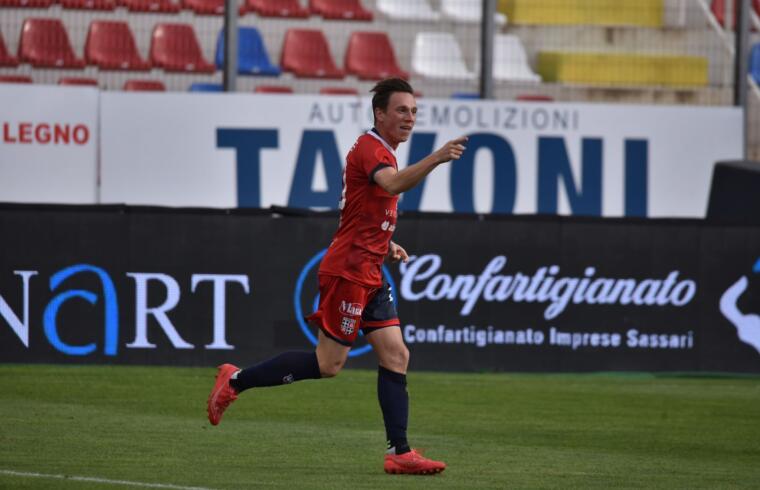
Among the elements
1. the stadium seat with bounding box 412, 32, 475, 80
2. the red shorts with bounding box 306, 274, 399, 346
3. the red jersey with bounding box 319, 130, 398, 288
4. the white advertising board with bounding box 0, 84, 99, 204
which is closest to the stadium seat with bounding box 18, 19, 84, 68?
the white advertising board with bounding box 0, 84, 99, 204

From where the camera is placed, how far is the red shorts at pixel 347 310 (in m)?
7.63

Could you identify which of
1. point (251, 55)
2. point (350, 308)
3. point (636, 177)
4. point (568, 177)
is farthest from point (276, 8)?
point (350, 308)

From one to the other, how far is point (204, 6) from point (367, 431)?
10.0 m

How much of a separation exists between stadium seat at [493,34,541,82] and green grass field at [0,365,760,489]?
241 inches

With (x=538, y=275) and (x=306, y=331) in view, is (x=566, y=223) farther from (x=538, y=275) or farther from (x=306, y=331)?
(x=306, y=331)

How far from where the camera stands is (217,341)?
13078 mm

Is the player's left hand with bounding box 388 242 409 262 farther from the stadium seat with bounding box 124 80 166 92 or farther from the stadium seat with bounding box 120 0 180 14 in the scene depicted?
the stadium seat with bounding box 120 0 180 14

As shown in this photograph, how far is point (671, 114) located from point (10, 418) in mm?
9098

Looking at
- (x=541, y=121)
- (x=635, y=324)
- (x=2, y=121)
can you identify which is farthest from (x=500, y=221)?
(x=2, y=121)

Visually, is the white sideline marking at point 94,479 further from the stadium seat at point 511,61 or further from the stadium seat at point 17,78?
the stadium seat at point 511,61

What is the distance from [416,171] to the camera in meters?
7.02

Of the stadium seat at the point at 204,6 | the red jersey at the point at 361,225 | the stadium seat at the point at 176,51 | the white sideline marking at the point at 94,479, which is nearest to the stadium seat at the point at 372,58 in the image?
the stadium seat at the point at 204,6

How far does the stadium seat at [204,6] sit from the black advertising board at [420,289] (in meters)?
5.54

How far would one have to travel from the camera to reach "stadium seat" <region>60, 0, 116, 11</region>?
54.3 ft
